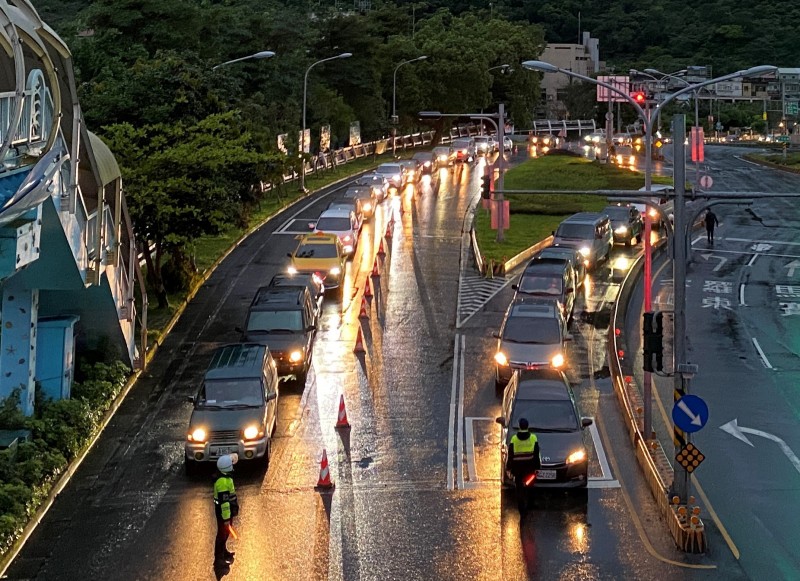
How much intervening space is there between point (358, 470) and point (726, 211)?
4447 centimetres

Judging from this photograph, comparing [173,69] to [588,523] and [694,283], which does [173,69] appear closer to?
[694,283]

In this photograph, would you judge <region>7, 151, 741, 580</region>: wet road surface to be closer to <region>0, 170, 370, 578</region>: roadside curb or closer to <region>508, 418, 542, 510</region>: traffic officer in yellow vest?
<region>0, 170, 370, 578</region>: roadside curb

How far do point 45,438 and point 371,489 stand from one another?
6361mm

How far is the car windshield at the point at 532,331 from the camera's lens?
28.3 metres

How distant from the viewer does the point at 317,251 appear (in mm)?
39062

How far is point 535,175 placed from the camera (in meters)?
72.1

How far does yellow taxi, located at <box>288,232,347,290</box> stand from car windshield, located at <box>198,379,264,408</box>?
548 inches

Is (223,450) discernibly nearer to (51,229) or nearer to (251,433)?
(251,433)

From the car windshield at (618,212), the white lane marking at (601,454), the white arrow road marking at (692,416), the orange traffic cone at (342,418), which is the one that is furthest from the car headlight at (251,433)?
the car windshield at (618,212)

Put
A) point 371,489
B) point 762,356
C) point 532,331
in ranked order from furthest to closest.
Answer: point 762,356
point 532,331
point 371,489

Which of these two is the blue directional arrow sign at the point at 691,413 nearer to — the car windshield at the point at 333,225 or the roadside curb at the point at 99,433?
the roadside curb at the point at 99,433

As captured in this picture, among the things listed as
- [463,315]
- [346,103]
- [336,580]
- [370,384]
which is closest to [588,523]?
[336,580]

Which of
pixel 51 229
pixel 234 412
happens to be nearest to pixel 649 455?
pixel 234 412

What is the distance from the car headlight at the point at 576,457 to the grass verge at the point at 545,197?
14638mm
